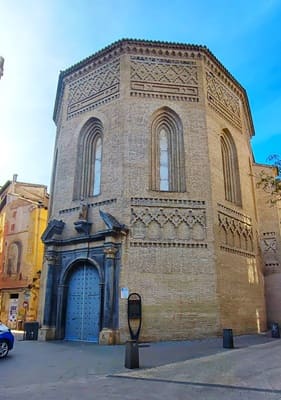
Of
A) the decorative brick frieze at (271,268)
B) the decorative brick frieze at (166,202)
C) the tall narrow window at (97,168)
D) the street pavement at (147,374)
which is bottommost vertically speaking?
the street pavement at (147,374)

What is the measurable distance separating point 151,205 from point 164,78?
6.22 meters

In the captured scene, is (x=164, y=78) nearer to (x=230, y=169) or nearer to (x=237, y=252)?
(x=230, y=169)

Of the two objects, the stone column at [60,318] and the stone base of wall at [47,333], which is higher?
the stone column at [60,318]

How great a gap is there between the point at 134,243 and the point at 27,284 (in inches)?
527

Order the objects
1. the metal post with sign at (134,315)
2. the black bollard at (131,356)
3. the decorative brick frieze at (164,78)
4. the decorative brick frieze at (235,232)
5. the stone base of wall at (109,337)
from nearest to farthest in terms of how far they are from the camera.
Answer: the black bollard at (131,356), the stone base of wall at (109,337), the metal post with sign at (134,315), the decorative brick frieze at (235,232), the decorative brick frieze at (164,78)

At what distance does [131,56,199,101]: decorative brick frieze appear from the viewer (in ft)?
53.5

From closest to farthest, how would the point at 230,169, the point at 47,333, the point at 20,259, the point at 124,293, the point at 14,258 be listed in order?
the point at 124,293
the point at 47,333
the point at 230,169
the point at 20,259
the point at 14,258

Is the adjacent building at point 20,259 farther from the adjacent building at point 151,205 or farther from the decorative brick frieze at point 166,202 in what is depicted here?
the decorative brick frieze at point 166,202

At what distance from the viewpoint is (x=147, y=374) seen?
23.5ft

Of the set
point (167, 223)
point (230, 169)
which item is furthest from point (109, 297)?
point (230, 169)

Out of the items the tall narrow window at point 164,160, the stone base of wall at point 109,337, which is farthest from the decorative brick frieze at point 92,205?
the stone base of wall at point 109,337

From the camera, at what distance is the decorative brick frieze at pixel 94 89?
16.7m

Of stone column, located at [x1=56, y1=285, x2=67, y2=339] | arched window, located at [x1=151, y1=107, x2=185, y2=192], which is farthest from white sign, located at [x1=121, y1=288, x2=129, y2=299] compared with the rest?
arched window, located at [x1=151, y1=107, x2=185, y2=192]

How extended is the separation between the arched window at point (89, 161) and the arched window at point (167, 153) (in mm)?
2617
